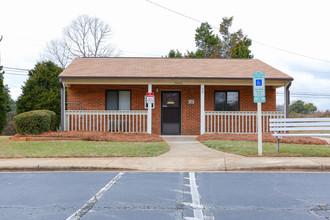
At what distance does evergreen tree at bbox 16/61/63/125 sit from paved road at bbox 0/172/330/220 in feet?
43.7

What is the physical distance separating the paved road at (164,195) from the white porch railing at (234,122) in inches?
306

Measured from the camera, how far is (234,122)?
15.2m

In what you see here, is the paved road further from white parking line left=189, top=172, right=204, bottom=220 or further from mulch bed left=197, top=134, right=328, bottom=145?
mulch bed left=197, top=134, right=328, bottom=145

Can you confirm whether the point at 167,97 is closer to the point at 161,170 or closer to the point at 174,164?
the point at 174,164

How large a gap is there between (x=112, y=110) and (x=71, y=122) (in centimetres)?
212

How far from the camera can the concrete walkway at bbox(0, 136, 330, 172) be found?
7.22m

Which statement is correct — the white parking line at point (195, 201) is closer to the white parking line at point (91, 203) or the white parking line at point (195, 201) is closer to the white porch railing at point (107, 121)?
the white parking line at point (91, 203)

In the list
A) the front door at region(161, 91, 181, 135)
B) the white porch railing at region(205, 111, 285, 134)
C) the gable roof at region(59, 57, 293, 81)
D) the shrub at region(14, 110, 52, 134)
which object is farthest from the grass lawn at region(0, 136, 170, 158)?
the front door at region(161, 91, 181, 135)

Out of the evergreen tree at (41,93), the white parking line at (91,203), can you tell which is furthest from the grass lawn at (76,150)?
the evergreen tree at (41,93)

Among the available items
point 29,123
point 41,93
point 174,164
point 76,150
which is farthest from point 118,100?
point 174,164

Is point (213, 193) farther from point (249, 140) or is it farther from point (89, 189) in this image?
point (249, 140)

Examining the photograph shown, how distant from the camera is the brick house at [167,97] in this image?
14180 mm

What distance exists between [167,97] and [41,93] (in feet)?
30.8

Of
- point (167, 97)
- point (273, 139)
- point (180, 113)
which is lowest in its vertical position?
point (273, 139)
